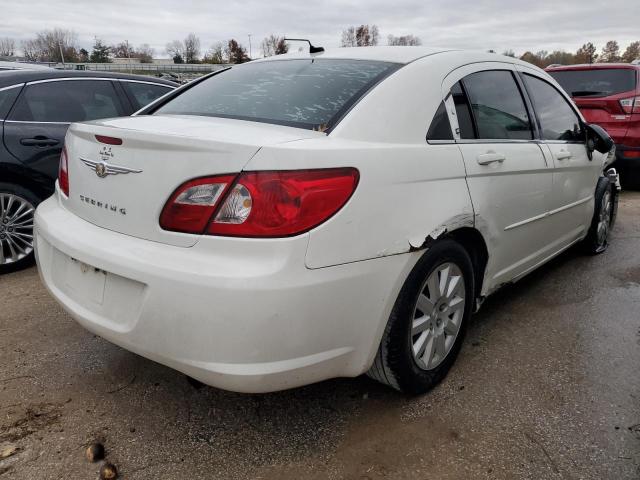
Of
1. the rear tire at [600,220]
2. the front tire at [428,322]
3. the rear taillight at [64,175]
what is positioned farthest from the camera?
the rear tire at [600,220]

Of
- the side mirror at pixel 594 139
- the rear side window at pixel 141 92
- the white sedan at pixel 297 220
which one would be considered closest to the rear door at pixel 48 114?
the rear side window at pixel 141 92

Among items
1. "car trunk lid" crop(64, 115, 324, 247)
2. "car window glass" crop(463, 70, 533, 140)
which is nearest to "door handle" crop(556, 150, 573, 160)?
"car window glass" crop(463, 70, 533, 140)

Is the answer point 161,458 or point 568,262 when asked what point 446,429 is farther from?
point 568,262

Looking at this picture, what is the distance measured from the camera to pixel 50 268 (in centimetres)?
223

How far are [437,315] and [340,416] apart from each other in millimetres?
617

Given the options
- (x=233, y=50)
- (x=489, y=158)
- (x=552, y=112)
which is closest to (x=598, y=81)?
(x=552, y=112)

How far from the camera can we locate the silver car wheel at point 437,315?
220 cm

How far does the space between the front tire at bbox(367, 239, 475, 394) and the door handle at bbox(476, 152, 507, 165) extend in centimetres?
44

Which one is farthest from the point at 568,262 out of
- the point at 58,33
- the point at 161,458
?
Answer: the point at 58,33

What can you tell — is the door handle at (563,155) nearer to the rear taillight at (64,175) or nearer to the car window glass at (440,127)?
the car window glass at (440,127)

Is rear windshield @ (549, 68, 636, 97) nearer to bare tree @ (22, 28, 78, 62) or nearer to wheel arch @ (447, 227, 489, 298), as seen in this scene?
wheel arch @ (447, 227, 489, 298)

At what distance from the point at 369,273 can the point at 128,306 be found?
2.84 feet

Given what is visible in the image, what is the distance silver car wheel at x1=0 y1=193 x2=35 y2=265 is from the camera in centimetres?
391

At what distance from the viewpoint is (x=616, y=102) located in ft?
21.6
